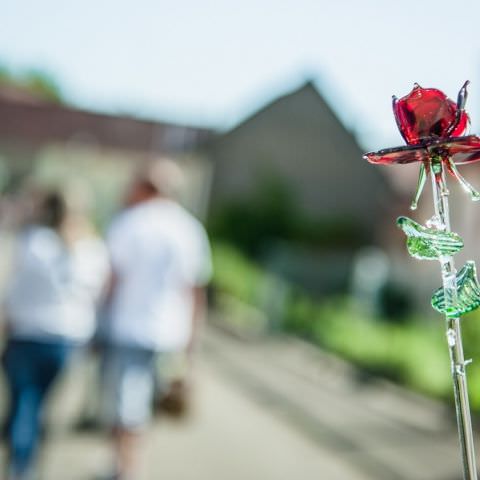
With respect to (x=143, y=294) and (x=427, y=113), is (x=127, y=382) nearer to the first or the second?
(x=143, y=294)

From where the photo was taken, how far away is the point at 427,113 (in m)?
0.88

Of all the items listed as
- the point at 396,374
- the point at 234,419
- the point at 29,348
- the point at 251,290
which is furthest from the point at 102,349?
the point at 251,290

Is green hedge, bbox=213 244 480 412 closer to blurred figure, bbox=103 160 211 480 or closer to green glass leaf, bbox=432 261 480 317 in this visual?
blurred figure, bbox=103 160 211 480

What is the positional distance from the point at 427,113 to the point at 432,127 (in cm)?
2

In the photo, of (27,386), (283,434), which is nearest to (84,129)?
(283,434)

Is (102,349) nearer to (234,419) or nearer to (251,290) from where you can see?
(234,419)

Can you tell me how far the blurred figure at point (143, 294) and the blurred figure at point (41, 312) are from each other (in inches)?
7.9

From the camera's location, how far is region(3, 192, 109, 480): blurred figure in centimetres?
364

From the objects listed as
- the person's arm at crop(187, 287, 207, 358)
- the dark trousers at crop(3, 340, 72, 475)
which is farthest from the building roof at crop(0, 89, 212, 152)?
the dark trousers at crop(3, 340, 72, 475)

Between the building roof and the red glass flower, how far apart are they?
23.6 metres

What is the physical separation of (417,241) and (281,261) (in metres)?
13.0

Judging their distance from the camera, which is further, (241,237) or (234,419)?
(241,237)

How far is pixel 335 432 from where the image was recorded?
5891mm

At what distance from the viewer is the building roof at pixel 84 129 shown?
83.4 feet
